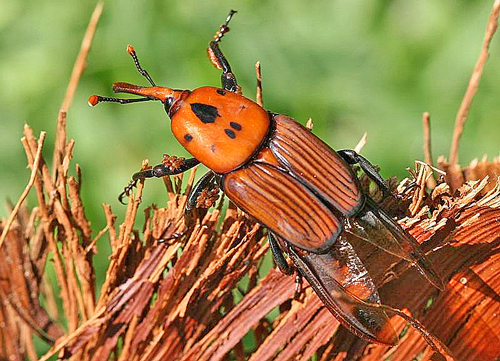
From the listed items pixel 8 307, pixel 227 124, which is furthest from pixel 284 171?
pixel 8 307

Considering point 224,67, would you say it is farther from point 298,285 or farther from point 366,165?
point 298,285

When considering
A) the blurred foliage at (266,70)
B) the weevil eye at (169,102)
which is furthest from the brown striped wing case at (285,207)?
the blurred foliage at (266,70)

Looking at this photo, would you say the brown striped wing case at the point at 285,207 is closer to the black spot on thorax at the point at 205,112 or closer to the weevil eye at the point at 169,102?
the black spot on thorax at the point at 205,112

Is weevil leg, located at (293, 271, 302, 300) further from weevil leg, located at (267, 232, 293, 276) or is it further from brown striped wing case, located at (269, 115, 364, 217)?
brown striped wing case, located at (269, 115, 364, 217)

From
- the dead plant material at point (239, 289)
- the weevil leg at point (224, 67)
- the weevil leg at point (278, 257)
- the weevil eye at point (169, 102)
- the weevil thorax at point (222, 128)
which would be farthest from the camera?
the weevil leg at point (224, 67)

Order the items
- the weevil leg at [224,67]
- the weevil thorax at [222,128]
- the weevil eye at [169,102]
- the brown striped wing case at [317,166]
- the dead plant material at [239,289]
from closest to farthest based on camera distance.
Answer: the dead plant material at [239,289] → the brown striped wing case at [317,166] → the weevil thorax at [222,128] → the weevil eye at [169,102] → the weevil leg at [224,67]

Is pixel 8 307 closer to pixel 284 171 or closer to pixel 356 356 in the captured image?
pixel 284 171
